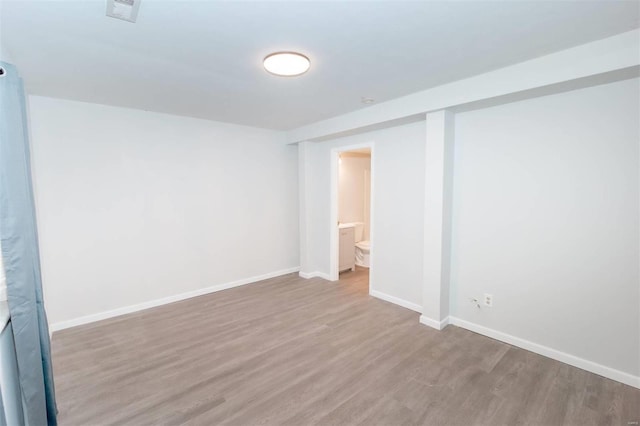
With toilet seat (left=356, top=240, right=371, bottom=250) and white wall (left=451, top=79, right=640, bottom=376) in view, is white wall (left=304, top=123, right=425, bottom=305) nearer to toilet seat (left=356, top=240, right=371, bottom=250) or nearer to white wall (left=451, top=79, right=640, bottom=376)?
white wall (left=451, top=79, right=640, bottom=376)

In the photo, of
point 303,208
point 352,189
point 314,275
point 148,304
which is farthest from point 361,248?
point 148,304

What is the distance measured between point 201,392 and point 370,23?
9.13 ft

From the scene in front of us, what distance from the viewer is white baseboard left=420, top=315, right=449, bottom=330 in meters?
3.12

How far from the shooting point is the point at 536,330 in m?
2.67

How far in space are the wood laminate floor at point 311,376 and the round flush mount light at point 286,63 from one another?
2.43 meters

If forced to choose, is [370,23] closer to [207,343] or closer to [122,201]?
[207,343]

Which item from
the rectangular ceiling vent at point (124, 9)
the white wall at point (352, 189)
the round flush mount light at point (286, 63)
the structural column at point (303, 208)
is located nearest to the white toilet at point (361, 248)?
the white wall at point (352, 189)

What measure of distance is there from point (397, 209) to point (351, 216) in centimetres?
236

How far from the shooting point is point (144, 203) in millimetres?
3666

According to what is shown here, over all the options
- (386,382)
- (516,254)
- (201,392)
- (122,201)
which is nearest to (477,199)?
(516,254)

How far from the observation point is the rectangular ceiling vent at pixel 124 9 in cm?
155

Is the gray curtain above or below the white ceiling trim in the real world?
below

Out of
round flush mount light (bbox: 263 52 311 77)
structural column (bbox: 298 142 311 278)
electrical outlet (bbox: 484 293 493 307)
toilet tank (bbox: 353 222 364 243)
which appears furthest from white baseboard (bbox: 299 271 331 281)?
round flush mount light (bbox: 263 52 311 77)

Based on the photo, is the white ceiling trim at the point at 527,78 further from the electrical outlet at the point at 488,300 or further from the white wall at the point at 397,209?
the electrical outlet at the point at 488,300
